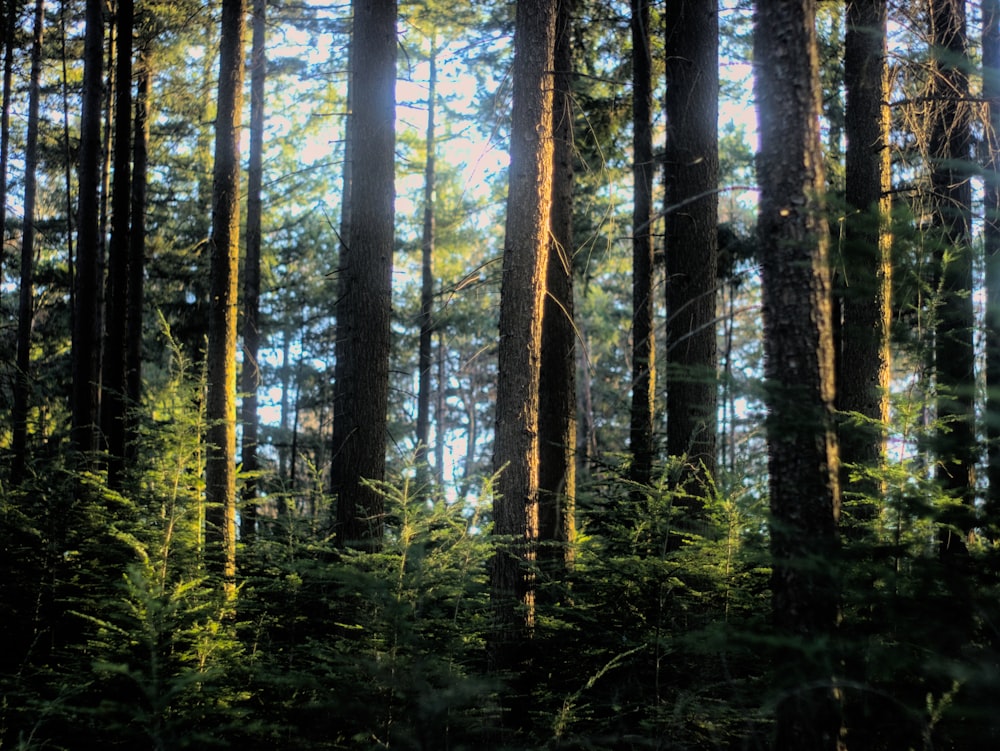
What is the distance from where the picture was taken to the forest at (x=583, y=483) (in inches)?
146

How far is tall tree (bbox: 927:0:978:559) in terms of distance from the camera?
3.65 meters

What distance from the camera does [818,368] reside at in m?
3.82

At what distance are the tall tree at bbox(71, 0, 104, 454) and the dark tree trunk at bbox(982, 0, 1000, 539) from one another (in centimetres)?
1025

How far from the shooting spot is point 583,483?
8750 mm

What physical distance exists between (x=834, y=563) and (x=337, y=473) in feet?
23.7

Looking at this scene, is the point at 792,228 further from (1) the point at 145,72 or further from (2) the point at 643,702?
(1) the point at 145,72

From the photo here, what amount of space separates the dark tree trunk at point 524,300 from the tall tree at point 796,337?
10.4 ft

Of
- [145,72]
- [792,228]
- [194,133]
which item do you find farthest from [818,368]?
[194,133]

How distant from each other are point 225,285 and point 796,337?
25.4 ft

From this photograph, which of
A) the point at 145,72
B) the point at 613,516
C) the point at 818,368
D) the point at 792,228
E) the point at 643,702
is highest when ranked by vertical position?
the point at 145,72

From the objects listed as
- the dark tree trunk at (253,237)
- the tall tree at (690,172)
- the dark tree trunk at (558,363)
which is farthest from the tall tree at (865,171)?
the dark tree trunk at (253,237)

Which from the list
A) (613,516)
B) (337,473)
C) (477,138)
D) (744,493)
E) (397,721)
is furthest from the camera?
(477,138)

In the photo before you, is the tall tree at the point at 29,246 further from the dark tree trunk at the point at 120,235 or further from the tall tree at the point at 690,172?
the tall tree at the point at 690,172

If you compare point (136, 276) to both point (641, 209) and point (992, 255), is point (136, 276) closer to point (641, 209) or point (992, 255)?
point (641, 209)
